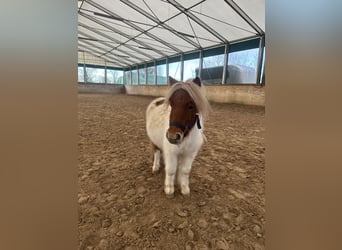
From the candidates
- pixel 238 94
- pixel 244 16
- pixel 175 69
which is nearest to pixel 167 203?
pixel 244 16

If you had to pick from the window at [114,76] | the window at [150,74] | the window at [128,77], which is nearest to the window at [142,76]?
the window at [150,74]

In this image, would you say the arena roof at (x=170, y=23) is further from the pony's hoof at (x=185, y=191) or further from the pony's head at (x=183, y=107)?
the pony's hoof at (x=185, y=191)

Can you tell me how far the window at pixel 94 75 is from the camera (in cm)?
1715

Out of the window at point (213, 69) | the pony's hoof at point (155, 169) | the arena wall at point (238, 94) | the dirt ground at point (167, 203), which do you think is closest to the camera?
the dirt ground at point (167, 203)

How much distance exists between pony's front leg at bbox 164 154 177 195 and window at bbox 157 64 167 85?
11.7 meters

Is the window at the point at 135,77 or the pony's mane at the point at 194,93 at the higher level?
the window at the point at 135,77

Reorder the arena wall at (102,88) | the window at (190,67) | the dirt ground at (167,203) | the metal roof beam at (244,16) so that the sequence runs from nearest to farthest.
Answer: the dirt ground at (167,203), the metal roof beam at (244,16), the window at (190,67), the arena wall at (102,88)

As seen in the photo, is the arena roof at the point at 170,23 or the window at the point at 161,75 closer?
the arena roof at the point at 170,23

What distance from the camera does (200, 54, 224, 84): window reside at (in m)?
8.62

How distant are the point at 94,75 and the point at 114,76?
→ 1.82 metres

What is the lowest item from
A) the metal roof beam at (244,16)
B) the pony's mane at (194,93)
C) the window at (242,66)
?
the pony's mane at (194,93)
